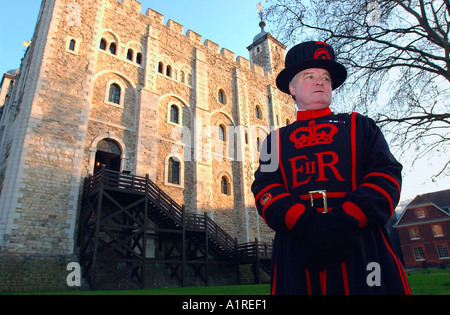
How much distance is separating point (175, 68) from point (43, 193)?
35.5 ft

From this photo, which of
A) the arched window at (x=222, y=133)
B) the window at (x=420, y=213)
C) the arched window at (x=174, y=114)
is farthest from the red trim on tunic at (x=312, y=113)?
the window at (x=420, y=213)

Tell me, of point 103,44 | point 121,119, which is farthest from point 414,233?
point 103,44

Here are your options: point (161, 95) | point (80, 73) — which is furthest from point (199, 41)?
point (80, 73)

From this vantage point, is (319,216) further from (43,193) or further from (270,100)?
(270,100)

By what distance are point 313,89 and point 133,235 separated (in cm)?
1068

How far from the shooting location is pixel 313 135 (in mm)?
2217

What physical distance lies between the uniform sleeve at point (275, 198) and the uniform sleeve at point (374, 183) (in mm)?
294

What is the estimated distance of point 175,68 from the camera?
18.7 meters

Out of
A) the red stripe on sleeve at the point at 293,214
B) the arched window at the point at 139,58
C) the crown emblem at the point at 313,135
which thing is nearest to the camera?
the red stripe on sleeve at the point at 293,214

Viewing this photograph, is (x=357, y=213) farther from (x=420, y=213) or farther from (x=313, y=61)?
(x=420, y=213)

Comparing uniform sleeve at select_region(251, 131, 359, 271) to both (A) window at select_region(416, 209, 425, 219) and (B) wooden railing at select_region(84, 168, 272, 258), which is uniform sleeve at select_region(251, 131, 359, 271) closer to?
(B) wooden railing at select_region(84, 168, 272, 258)

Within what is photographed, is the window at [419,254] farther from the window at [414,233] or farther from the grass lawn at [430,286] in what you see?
the grass lawn at [430,286]

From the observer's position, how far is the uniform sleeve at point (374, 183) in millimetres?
1729
